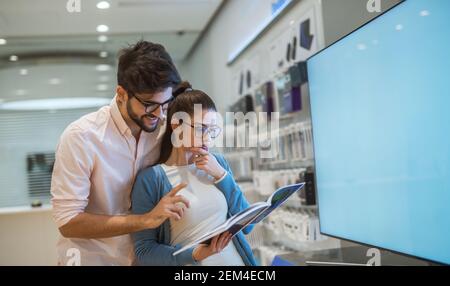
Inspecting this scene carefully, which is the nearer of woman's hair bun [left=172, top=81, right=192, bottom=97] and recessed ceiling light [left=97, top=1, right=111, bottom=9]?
woman's hair bun [left=172, top=81, right=192, bottom=97]

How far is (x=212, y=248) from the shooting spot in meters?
1.32

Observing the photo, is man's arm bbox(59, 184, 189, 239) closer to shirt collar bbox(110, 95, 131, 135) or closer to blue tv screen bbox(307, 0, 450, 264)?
shirt collar bbox(110, 95, 131, 135)

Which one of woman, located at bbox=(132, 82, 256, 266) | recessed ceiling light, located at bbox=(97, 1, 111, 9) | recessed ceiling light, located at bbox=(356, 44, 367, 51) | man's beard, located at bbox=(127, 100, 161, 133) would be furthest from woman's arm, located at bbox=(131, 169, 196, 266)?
recessed ceiling light, located at bbox=(356, 44, 367, 51)

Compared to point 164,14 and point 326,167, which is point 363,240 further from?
point 164,14

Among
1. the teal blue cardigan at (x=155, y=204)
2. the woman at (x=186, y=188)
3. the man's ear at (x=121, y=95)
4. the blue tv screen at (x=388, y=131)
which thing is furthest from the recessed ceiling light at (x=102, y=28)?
the blue tv screen at (x=388, y=131)

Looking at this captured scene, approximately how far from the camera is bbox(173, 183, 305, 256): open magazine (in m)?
1.23

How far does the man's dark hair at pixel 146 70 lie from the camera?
4.12 feet

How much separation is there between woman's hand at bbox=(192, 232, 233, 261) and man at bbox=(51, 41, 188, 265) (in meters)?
0.12

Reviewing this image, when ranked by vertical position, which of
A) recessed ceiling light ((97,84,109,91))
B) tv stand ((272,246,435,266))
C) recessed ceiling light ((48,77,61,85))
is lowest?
tv stand ((272,246,435,266))

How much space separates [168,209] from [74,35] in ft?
2.03

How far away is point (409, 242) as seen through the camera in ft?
4.43

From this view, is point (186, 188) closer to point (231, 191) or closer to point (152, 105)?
point (231, 191)

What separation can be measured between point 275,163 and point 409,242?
47cm
